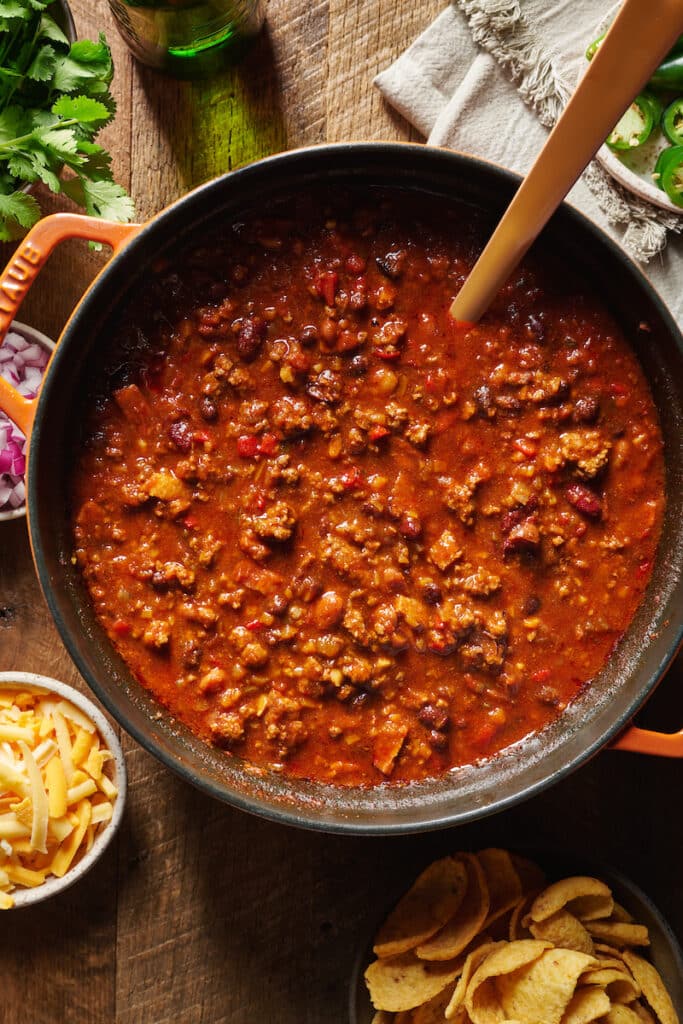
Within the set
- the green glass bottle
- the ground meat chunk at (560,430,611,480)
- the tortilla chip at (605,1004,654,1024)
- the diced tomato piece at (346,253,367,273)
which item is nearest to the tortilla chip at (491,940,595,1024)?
the tortilla chip at (605,1004,654,1024)

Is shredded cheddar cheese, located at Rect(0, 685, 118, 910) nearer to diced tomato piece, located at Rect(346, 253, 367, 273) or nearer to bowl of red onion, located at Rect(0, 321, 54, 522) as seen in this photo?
bowl of red onion, located at Rect(0, 321, 54, 522)

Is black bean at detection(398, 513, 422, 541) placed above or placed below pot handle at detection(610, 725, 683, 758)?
above

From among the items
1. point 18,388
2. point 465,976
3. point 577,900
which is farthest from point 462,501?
point 18,388

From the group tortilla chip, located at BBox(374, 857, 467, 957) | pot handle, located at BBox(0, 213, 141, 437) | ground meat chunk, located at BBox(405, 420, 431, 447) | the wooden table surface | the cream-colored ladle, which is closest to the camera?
the cream-colored ladle

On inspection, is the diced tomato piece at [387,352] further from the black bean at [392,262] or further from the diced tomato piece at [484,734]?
the diced tomato piece at [484,734]

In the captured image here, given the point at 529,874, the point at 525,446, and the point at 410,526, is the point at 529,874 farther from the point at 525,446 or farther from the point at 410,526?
the point at 525,446

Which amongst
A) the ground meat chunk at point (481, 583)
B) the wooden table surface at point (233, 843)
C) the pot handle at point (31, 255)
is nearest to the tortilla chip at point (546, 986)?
the wooden table surface at point (233, 843)

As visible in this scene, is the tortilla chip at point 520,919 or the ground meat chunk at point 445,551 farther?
the tortilla chip at point 520,919

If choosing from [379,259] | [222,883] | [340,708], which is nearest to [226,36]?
[379,259]
